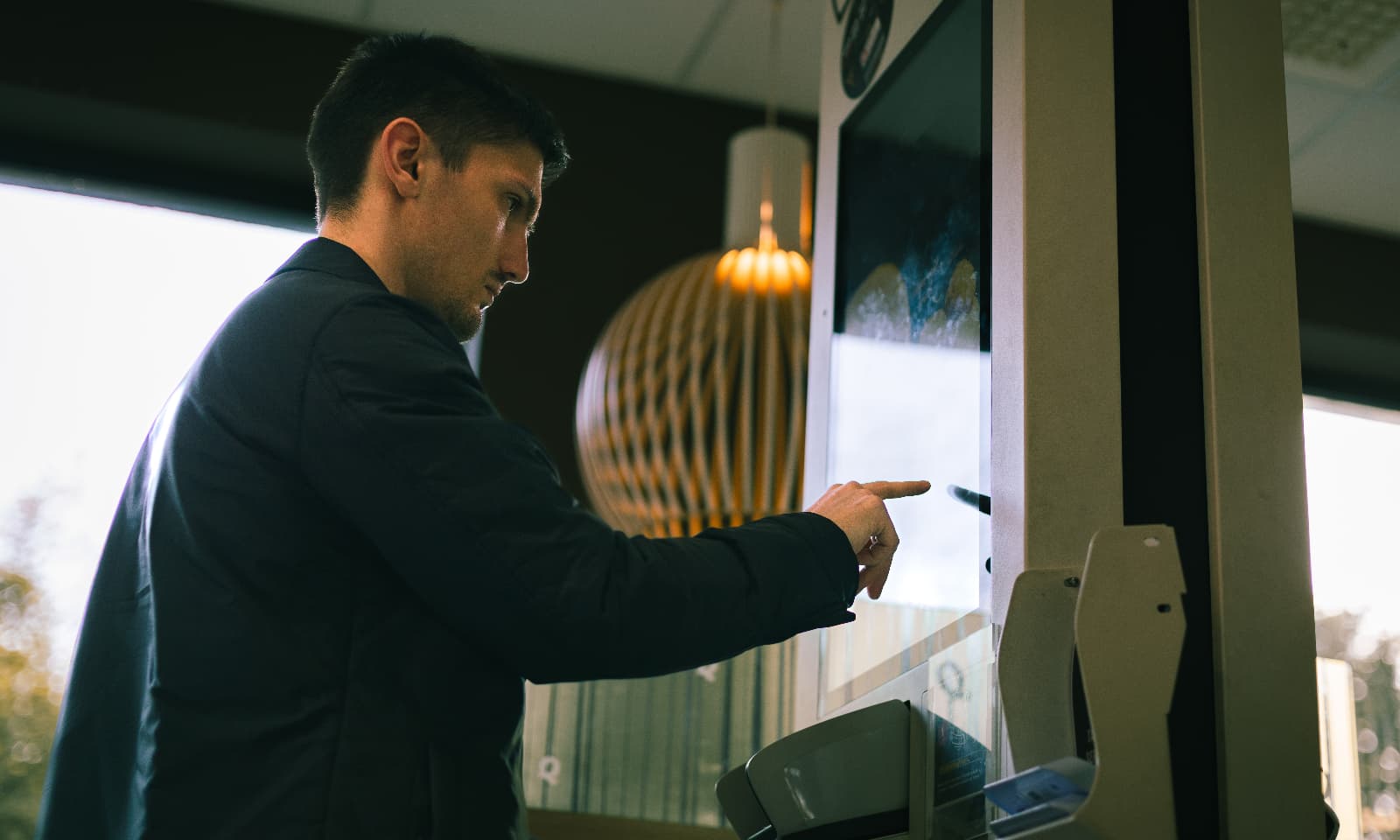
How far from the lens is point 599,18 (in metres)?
3.32

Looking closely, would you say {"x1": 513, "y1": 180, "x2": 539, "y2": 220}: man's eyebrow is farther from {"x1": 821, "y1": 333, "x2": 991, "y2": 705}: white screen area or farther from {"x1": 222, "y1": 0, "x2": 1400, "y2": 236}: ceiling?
{"x1": 222, "y1": 0, "x2": 1400, "y2": 236}: ceiling

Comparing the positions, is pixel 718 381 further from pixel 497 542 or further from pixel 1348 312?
pixel 497 542

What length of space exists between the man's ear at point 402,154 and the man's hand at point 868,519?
477 mm

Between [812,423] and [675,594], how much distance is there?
85 centimetres

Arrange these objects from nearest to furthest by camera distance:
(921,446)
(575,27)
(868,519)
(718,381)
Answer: (868,519)
(921,446)
(718,381)
(575,27)

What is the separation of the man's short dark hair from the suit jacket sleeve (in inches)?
11.3


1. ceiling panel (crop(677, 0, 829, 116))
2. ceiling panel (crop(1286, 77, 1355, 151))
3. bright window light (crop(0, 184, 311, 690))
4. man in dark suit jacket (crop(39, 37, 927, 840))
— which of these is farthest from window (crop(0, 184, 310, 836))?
ceiling panel (crop(1286, 77, 1355, 151))

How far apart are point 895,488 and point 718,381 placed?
1.46m

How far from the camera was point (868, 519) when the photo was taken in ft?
3.84

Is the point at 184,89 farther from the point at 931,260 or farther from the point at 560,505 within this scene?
the point at 560,505

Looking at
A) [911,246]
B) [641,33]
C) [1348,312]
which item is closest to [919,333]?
[911,246]

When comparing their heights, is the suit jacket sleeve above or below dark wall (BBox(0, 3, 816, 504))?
below

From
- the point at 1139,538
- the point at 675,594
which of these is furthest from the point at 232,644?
the point at 1139,538

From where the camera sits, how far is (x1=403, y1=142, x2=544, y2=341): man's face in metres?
1.29
